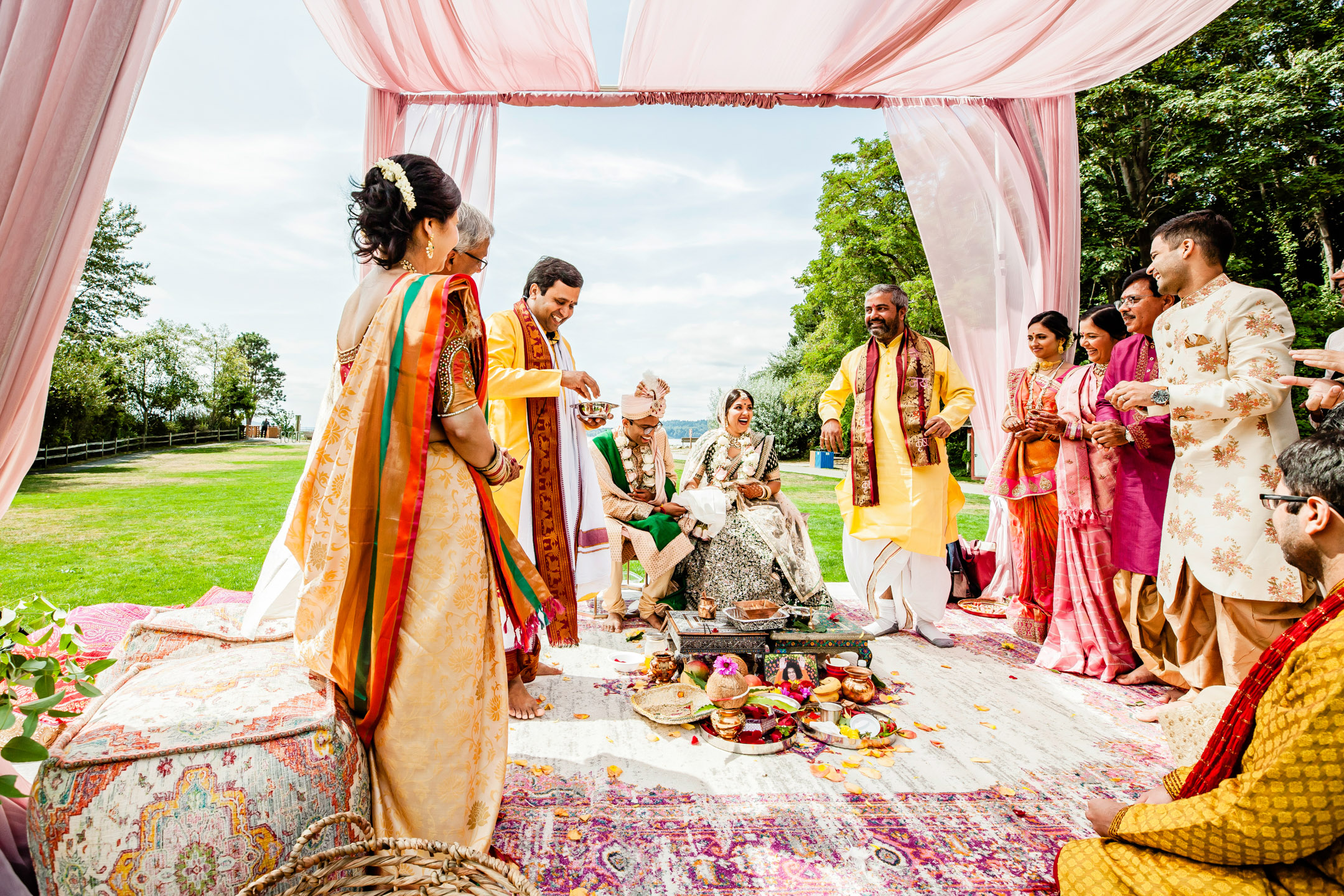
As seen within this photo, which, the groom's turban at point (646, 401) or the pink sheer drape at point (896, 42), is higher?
the pink sheer drape at point (896, 42)

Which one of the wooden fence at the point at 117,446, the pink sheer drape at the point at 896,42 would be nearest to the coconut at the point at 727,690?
the pink sheer drape at the point at 896,42

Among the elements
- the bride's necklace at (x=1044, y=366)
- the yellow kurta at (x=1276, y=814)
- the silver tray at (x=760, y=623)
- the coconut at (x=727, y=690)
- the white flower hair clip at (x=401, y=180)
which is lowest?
the coconut at (x=727, y=690)

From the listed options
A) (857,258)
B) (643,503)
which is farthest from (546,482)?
(857,258)

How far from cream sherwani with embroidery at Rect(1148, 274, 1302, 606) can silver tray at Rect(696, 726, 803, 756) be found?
6.24 ft

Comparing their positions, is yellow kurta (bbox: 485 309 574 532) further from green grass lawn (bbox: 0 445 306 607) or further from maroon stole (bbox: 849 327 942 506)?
green grass lawn (bbox: 0 445 306 607)

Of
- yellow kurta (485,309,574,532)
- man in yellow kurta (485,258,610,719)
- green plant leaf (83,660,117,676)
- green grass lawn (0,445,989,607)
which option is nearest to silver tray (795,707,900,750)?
man in yellow kurta (485,258,610,719)

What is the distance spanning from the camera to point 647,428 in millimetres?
4668

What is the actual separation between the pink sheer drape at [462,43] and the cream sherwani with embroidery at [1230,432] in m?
3.12

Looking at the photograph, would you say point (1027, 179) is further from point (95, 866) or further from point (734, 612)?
point (95, 866)

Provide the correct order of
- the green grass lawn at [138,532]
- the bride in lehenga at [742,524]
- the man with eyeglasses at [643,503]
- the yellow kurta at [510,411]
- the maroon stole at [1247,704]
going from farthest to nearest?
the green grass lawn at [138,532] < the man with eyeglasses at [643,503] < the bride in lehenga at [742,524] < the yellow kurta at [510,411] < the maroon stole at [1247,704]

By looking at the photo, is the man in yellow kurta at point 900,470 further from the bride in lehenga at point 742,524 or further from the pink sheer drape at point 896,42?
the pink sheer drape at point 896,42

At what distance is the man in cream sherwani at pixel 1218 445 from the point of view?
2.65 metres

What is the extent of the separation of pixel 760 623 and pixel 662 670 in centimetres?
52

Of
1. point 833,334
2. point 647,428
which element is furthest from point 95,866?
point 833,334
